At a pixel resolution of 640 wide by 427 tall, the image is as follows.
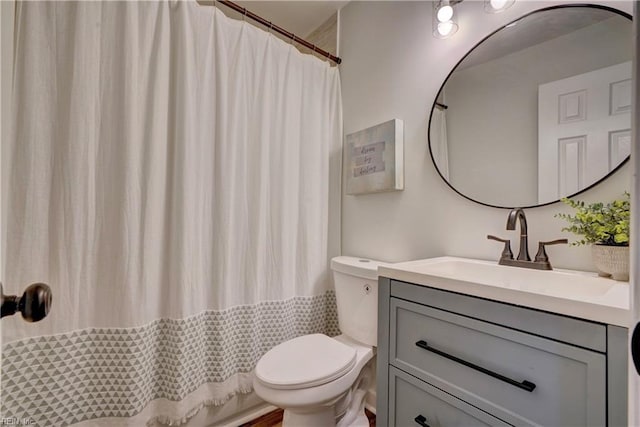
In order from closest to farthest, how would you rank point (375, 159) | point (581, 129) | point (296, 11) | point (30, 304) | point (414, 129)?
point (30, 304) → point (581, 129) → point (414, 129) → point (375, 159) → point (296, 11)

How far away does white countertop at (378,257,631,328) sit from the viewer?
0.59 m

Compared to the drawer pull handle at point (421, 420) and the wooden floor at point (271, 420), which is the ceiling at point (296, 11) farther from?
the wooden floor at point (271, 420)

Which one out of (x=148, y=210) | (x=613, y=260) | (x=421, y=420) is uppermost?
(x=148, y=210)

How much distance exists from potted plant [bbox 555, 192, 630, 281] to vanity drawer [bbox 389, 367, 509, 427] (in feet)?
1.83

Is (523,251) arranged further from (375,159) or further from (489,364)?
(375,159)

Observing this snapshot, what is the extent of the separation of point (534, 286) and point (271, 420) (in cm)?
143

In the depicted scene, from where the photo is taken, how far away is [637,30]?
0.36 metres

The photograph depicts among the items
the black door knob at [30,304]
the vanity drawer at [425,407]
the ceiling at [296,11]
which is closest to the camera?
the black door knob at [30,304]

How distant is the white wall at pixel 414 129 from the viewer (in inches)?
44.0

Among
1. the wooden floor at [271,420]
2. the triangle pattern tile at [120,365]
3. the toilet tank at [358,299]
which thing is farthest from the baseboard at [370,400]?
the triangle pattern tile at [120,365]

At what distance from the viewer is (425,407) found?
0.89 m

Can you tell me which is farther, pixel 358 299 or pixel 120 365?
pixel 358 299

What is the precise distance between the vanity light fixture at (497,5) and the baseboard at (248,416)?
2.21m

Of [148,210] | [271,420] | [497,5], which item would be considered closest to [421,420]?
[271,420]
